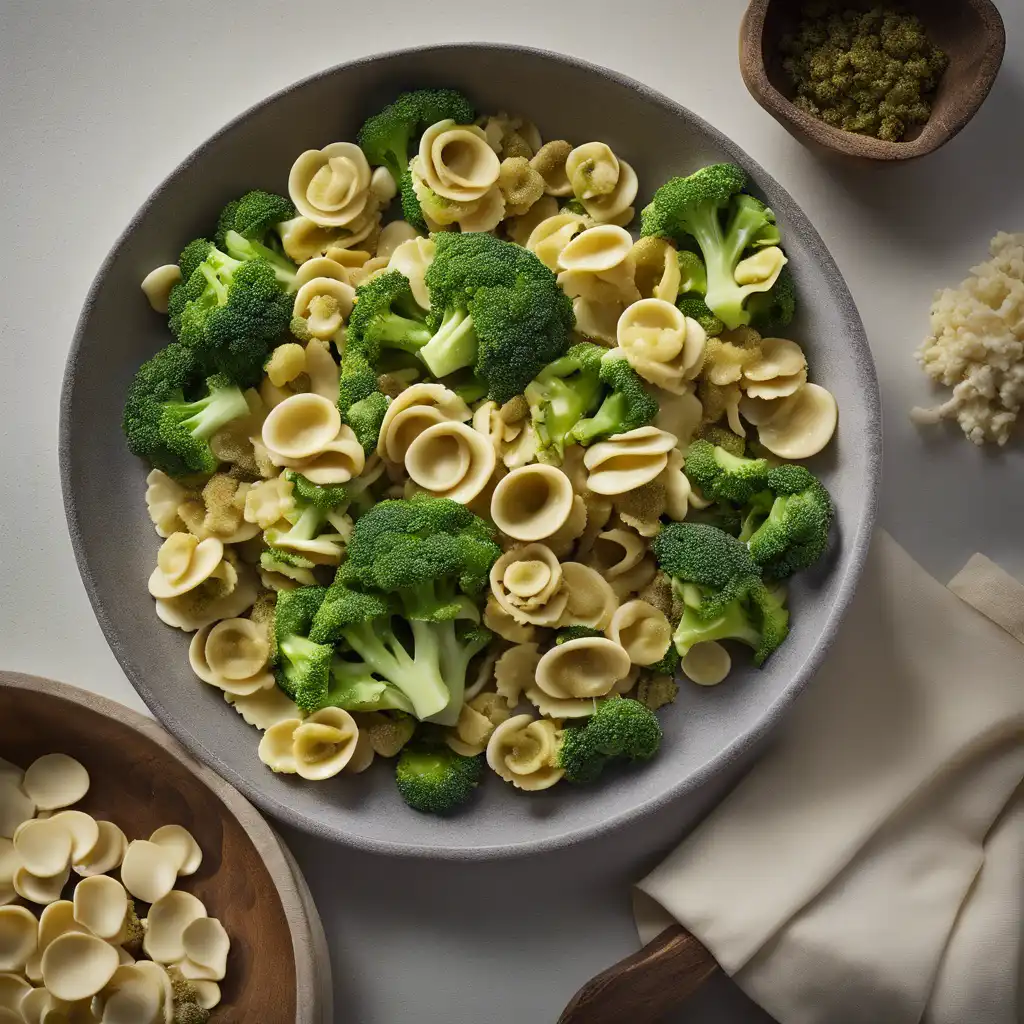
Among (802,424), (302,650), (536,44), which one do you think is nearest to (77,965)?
(302,650)

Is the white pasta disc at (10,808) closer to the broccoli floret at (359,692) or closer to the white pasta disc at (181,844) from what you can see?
the white pasta disc at (181,844)

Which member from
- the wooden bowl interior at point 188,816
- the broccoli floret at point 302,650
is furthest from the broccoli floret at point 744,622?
the wooden bowl interior at point 188,816

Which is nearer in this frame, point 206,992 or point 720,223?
point 720,223

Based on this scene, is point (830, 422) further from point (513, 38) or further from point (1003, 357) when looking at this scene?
point (513, 38)

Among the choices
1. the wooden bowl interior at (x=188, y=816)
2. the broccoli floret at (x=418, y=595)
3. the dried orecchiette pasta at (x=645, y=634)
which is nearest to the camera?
the broccoli floret at (x=418, y=595)

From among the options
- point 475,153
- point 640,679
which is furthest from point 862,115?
point 640,679

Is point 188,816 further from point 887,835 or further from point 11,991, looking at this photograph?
point 887,835
